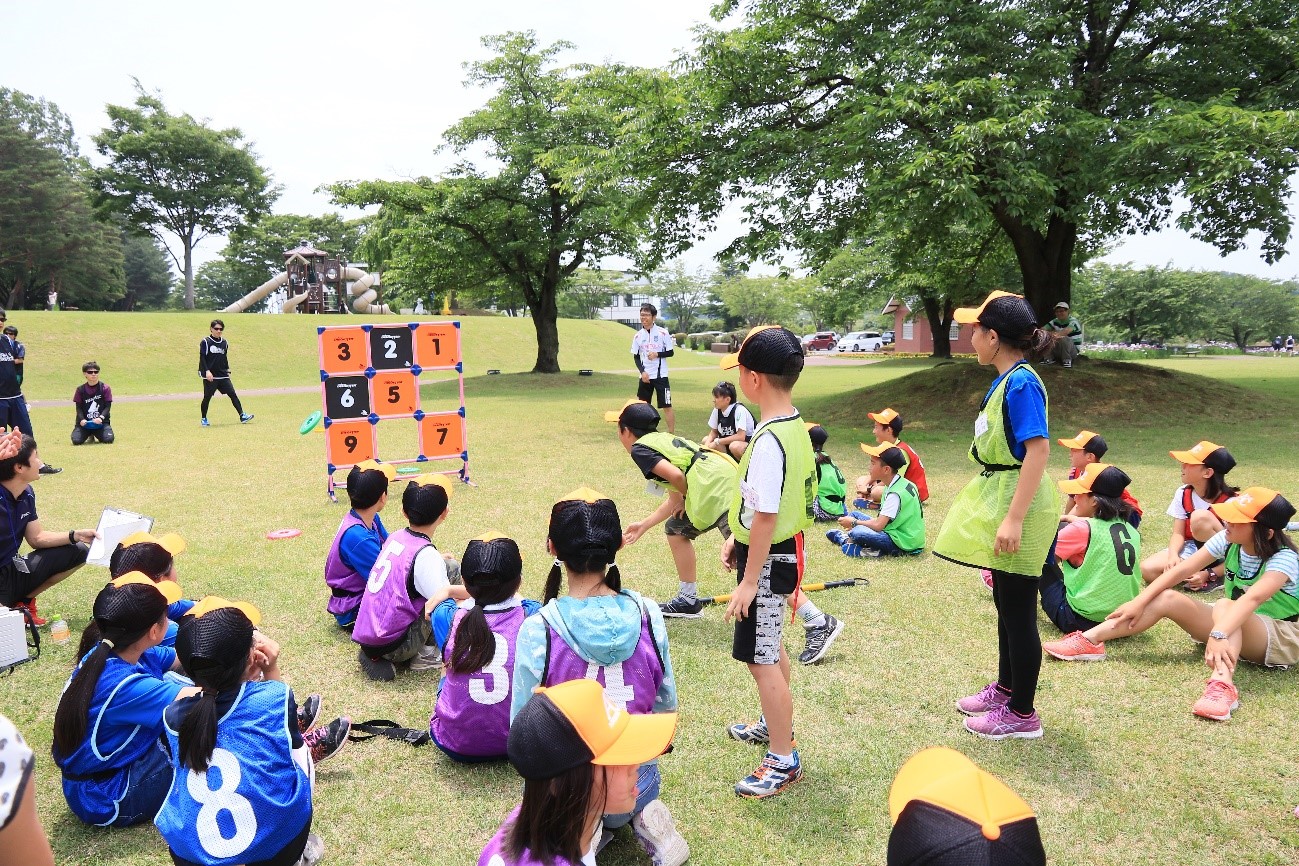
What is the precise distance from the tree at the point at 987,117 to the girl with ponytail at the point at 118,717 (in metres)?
10.5

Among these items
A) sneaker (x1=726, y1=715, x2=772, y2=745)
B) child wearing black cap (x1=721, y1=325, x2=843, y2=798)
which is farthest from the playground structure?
child wearing black cap (x1=721, y1=325, x2=843, y2=798)

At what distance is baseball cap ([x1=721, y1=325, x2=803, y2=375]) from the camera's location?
3.03 metres

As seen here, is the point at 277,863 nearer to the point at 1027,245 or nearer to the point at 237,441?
the point at 237,441

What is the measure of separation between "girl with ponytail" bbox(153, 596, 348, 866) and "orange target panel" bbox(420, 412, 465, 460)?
22.0 feet

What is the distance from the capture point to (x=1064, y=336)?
14984 mm

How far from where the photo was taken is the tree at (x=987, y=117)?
1095 cm

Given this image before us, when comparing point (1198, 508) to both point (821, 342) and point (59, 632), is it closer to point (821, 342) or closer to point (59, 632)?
point (59, 632)

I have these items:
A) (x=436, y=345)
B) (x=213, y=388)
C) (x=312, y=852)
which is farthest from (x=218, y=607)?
(x=213, y=388)

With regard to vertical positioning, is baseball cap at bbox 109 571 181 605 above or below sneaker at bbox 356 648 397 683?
above

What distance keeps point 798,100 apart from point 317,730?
13.3 metres

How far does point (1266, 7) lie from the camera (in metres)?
12.5

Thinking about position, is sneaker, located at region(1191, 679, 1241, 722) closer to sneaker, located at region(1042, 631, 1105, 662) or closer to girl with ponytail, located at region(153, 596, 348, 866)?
sneaker, located at region(1042, 631, 1105, 662)

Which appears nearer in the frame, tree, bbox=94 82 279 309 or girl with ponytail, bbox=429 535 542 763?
girl with ponytail, bbox=429 535 542 763

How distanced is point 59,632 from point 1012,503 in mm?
5465
